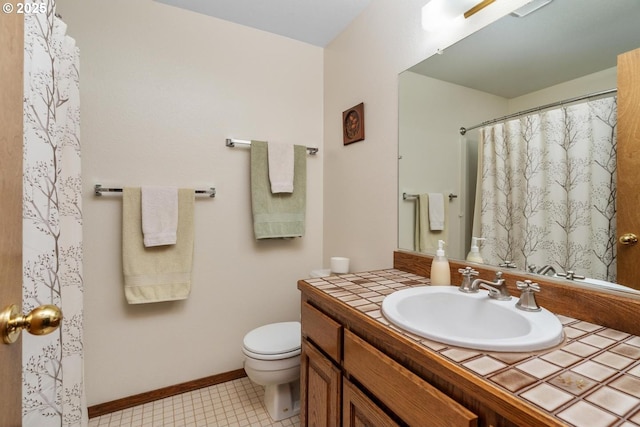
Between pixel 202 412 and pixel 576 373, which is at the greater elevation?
pixel 576 373

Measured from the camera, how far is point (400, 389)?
2.36ft

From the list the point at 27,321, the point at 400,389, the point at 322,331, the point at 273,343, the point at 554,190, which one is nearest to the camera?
the point at 27,321

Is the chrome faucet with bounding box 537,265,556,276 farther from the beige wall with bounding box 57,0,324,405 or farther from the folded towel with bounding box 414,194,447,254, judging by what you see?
the beige wall with bounding box 57,0,324,405

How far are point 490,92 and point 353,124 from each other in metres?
A: 0.85

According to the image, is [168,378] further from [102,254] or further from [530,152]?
[530,152]

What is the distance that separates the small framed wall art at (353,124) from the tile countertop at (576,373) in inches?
49.7

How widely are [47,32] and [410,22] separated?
144 centimetres

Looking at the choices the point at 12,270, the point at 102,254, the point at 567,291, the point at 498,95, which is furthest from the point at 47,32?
the point at 567,291

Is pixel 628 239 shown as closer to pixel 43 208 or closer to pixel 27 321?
pixel 27 321

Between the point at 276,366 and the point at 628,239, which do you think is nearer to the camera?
Result: the point at 628,239

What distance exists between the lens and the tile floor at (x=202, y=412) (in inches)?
61.3

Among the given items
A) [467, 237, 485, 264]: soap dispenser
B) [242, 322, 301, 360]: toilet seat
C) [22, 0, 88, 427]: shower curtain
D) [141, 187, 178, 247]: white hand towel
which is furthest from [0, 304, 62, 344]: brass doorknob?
[467, 237, 485, 264]: soap dispenser

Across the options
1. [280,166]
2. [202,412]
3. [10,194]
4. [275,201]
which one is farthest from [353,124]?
[202,412]

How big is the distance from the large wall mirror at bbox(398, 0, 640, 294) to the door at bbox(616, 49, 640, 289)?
0.8 inches
